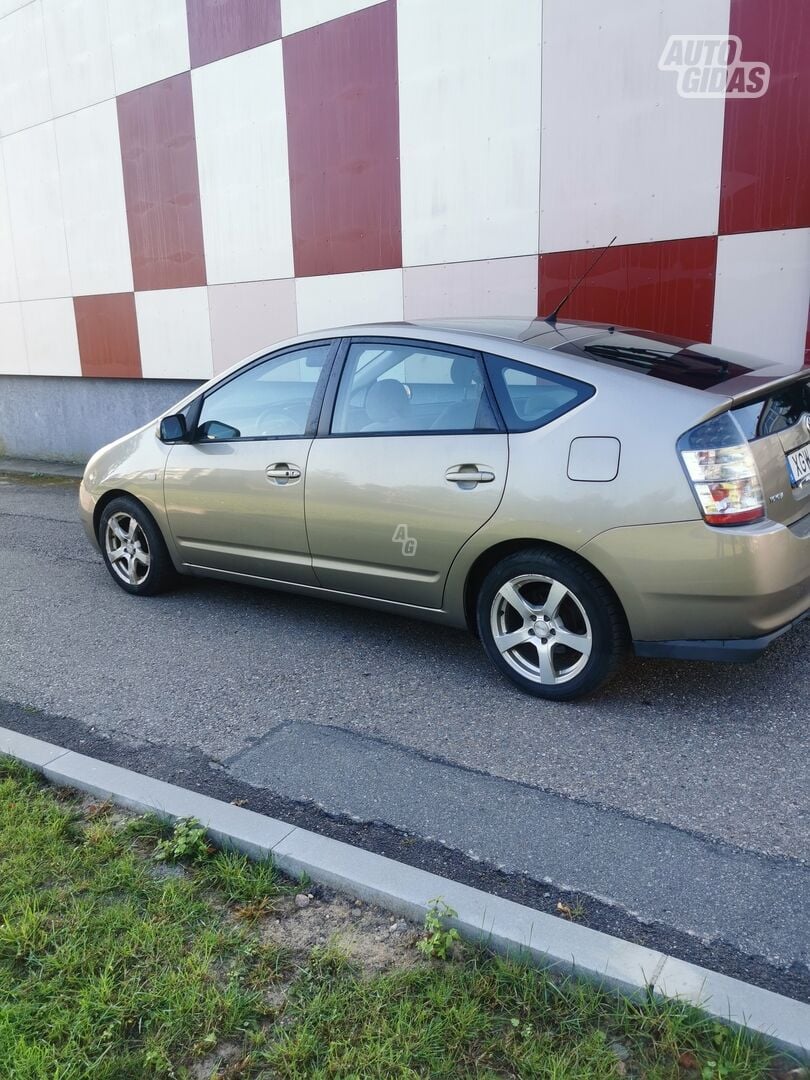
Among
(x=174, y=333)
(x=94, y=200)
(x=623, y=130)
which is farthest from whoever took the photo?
(x=94, y=200)

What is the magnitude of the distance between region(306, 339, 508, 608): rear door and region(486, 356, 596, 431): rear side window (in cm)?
7

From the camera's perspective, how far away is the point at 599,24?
6.28 metres

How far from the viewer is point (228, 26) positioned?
8.72 m

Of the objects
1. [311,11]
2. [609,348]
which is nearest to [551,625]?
[609,348]

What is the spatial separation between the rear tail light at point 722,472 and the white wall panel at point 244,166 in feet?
21.0

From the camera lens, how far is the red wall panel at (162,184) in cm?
941

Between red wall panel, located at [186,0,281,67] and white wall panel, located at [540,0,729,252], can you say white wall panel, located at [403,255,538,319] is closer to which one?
white wall panel, located at [540,0,729,252]

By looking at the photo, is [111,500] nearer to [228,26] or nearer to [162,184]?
[162,184]

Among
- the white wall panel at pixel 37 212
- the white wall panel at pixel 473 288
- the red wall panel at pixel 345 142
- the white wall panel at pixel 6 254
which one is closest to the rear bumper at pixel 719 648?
the white wall panel at pixel 473 288

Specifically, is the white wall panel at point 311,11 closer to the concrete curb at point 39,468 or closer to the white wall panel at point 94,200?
the white wall panel at point 94,200

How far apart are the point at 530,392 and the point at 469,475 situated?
1.48 feet

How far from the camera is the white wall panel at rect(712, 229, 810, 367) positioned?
19.1 feet

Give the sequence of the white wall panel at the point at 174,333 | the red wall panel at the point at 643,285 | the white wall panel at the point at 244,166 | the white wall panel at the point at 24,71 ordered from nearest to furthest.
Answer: the red wall panel at the point at 643,285, the white wall panel at the point at 244,166, the white wall panel at the point at 174,333, the white wall panel at the point at 24,71

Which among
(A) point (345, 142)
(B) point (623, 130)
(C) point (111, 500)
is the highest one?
(A) point (345, 142)
